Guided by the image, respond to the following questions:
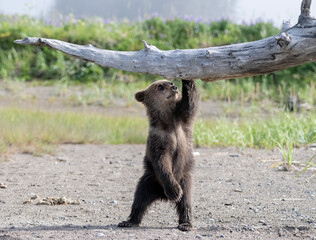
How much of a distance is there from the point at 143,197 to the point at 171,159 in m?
0.41

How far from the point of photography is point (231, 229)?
4.55 m

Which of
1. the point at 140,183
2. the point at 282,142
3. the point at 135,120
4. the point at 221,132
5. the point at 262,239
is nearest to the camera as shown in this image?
the point at 262,239

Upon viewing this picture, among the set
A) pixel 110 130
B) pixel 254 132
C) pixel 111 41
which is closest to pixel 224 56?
pixel 254 132

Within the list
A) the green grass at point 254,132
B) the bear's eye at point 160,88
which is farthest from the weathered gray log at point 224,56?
the green grass at point 254,132

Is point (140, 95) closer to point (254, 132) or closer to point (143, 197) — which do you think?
point (143, 197)

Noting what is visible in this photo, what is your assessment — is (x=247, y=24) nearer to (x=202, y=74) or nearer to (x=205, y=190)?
(x=205, y=190)

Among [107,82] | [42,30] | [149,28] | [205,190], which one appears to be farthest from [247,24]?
[205,190]

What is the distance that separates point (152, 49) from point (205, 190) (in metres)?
2.29

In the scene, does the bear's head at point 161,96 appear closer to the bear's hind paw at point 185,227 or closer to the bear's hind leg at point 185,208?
the bear's hind leg at point 185,208

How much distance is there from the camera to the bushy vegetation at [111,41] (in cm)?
1428

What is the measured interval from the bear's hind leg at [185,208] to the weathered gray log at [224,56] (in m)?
0.97

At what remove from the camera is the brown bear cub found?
15.2 feet

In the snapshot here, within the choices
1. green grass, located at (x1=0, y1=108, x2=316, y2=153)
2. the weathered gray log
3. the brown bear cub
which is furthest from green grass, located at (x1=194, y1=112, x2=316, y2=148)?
the weathered gray log

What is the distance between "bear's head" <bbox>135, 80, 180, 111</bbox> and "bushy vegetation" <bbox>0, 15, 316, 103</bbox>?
8.65 m
